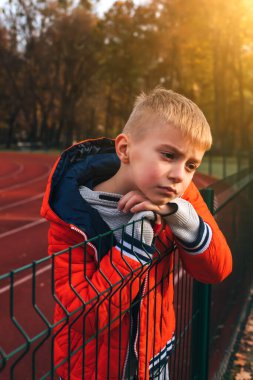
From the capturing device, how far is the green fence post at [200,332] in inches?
140

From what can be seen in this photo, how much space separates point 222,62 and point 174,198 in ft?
116

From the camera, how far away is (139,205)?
6.99 ft

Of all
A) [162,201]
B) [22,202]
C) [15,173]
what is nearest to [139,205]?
[162,201]

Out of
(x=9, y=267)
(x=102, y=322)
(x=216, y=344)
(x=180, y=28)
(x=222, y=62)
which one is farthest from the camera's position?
(x=180, y=28)

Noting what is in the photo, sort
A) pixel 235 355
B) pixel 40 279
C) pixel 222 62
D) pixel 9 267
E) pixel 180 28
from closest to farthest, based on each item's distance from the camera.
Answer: pixel 235 355, pixel 40 279, pixel 9 267, pixel 222 62, pixel 180 28

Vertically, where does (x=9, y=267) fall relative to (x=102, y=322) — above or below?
below

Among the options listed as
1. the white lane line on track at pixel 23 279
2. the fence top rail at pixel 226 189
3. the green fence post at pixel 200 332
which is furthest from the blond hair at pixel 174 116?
the white lane line on track at pixel 23 279

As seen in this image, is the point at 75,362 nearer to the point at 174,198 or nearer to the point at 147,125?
the point at 174,198

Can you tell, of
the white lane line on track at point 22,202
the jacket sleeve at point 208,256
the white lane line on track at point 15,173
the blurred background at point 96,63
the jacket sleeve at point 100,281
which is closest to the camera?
the jacket sleeve at point 100,281

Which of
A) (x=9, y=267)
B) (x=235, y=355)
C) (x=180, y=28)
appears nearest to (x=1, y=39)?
(x=180, y=28)

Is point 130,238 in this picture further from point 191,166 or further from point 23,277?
point 23,277

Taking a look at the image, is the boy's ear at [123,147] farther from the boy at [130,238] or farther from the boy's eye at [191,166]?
the boy's eye at [191,166]

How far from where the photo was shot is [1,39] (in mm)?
49344

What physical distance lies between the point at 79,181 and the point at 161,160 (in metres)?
0.43
